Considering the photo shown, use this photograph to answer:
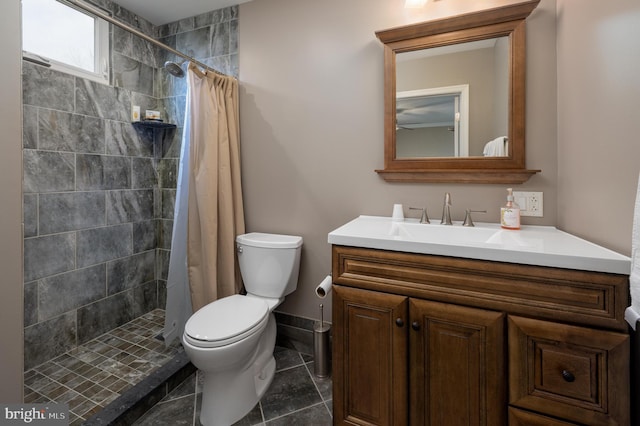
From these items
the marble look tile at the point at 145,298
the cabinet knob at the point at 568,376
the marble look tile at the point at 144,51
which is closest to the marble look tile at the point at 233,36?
the marble look tile at the point at 144,51

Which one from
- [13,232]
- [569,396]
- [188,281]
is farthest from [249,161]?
[569,396]

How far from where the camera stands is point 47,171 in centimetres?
188

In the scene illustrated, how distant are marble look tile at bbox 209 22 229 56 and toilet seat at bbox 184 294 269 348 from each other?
185 cm

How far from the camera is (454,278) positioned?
114 cm

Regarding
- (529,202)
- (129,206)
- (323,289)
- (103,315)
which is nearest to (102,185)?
(129,206)

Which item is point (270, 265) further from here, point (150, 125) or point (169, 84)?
point (169, 84)

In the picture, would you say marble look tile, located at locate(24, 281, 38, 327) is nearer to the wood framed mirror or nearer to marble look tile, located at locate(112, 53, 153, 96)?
marble look tile, located at locate(112, 53, 153, 96)

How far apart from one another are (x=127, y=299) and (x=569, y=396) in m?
2.77

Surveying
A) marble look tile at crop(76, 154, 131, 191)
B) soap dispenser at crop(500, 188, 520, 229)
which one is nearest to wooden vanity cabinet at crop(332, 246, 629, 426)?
soap dispenser at crop(500, 188, 520, 229)

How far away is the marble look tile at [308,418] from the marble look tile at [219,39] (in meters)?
2.43

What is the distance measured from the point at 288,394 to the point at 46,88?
93.1 inches

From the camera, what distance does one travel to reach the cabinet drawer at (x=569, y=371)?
926 millimetres

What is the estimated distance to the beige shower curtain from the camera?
1.91 meters

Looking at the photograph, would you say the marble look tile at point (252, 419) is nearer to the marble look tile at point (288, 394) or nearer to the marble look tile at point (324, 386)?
the marble look tile at point (288, 394)
